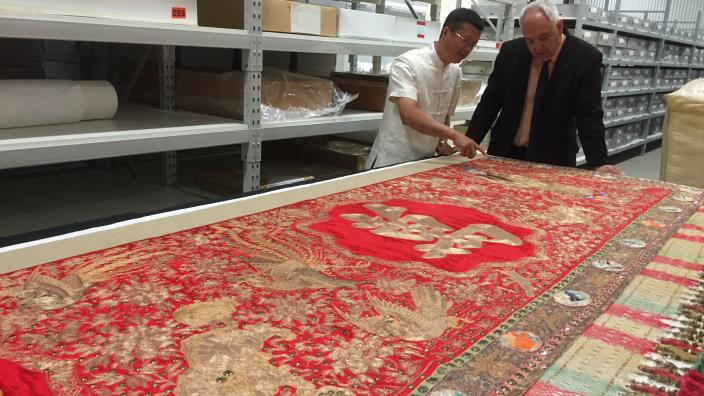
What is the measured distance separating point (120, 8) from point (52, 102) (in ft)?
1.35

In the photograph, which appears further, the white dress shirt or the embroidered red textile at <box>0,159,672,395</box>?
the white dress shirt

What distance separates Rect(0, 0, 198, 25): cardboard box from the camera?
1684 millimetres

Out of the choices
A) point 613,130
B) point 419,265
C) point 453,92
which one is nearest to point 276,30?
point 453,92

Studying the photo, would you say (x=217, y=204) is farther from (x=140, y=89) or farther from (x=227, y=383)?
(x=140, y=89)

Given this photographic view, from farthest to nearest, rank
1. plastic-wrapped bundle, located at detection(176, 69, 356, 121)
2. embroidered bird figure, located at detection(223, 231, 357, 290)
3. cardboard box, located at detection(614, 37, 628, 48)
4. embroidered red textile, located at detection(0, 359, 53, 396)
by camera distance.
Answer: cardboard box, located at detection(614, 37, 628, 48)
plastic-wrapped bundle, located at detection(176, 69, 356, 121)
embroidered bird figure, located at detection(223, 231, 357, 290)
embroidered red textile, located at detection(0, 359, 53, 396)

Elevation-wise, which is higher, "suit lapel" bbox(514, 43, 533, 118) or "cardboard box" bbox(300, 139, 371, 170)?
"suit lapel" bbox(514, 43, 533, 118)

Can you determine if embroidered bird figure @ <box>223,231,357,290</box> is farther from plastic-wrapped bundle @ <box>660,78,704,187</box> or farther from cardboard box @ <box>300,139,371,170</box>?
plastic-wrapped bundle @ <box>660,78,704,187</box>

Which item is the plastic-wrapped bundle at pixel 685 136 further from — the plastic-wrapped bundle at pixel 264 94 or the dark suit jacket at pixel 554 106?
the plastic-wrapped bundle at pixel 264 94

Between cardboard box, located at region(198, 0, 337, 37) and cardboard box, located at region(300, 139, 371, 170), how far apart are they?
83cm

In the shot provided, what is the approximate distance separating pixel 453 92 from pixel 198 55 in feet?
5.55

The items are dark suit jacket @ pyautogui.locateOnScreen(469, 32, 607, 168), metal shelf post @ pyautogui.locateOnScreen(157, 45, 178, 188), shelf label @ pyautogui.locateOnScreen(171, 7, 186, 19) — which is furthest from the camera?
metal shelf post @ pyautogui.locateOnScreen(157, 45, 178, 188)

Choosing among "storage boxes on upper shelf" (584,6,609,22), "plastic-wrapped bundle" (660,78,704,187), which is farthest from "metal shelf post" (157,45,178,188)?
"storage boxes on upper shelf" (584,6,609,22)

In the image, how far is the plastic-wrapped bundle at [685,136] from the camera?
3119 millimetres

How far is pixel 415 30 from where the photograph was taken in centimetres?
321
